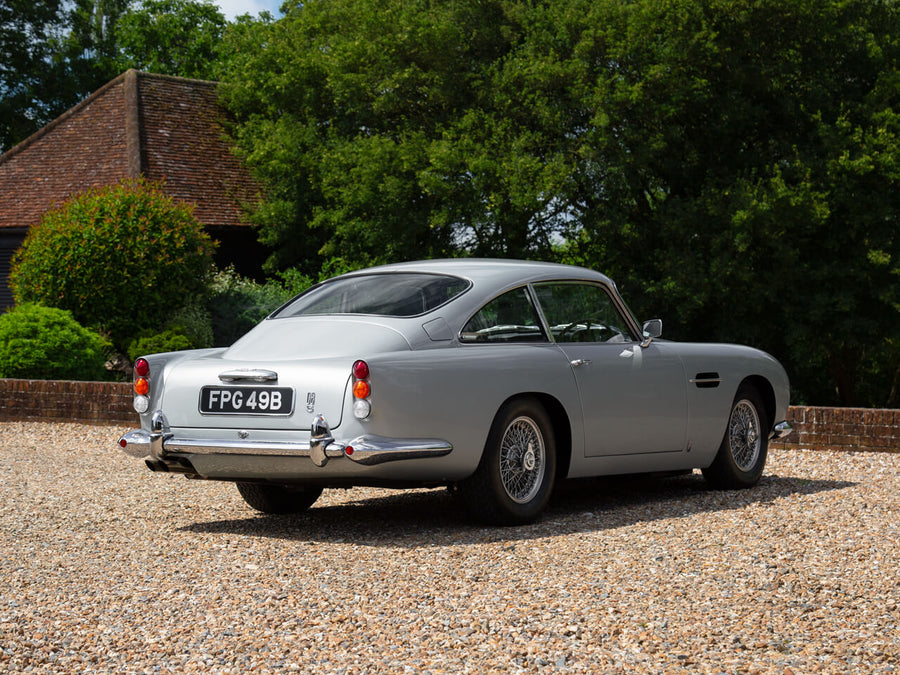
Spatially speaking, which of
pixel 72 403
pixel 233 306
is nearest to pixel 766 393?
pixel 72 403

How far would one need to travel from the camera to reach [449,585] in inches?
198

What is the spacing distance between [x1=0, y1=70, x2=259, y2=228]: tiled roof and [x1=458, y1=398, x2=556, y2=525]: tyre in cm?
1999

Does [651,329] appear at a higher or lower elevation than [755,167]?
lower

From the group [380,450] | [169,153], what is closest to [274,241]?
[169,153]

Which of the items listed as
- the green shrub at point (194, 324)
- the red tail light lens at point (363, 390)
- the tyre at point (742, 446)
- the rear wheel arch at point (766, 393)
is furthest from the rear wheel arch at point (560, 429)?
the green shrub at point (194, 324)

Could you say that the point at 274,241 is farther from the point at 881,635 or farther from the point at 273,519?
the point at 881,635

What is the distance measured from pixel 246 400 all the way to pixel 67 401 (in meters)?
9.16

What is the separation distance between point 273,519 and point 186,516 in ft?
1.87

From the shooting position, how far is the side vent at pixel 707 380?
25.7ft

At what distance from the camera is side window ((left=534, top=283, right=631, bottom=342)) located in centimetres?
715

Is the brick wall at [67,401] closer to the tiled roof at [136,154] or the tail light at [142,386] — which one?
the tail light at [142,386]

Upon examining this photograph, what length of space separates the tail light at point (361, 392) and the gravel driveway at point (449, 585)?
2.36ft

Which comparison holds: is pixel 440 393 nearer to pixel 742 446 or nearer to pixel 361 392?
pixel 361 392

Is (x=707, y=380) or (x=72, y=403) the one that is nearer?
(x=707, y=380)
